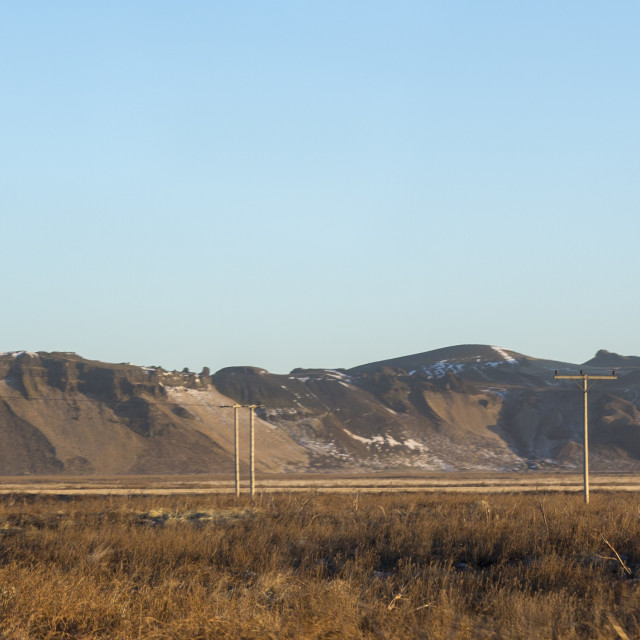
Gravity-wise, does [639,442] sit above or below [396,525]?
below

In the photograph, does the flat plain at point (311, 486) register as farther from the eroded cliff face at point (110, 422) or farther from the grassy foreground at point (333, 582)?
the grassy foreground at point (333, 582)

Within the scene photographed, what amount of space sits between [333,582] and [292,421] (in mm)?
124115

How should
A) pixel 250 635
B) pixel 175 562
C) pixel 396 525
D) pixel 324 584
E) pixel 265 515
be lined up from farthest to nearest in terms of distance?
pixel 265 515
pixel 396 525
pixel 175 562
pixel 324 584
pixel 250 635

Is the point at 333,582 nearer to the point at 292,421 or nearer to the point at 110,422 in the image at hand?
the point at 110,422

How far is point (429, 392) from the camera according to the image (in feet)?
490

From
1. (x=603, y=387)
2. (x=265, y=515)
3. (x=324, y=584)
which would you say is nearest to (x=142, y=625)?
(x=324, y=584)

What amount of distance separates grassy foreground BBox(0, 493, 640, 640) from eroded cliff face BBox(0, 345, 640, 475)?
9191cm

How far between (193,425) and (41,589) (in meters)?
114

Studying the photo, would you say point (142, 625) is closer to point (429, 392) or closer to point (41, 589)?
point (41, 589)

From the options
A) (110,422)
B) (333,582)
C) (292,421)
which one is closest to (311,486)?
(333,582)

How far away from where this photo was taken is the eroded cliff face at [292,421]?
375 ft

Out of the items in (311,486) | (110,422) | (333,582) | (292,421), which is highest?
(333,582)

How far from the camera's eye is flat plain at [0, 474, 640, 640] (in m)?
10.4

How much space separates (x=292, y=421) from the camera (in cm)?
13612
